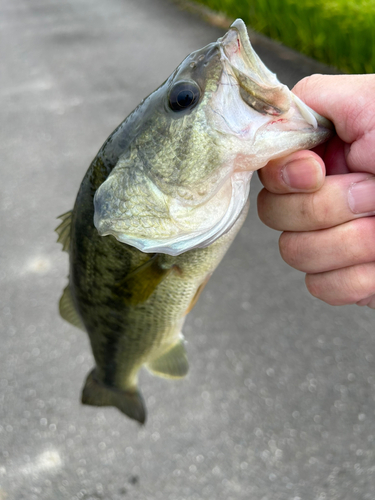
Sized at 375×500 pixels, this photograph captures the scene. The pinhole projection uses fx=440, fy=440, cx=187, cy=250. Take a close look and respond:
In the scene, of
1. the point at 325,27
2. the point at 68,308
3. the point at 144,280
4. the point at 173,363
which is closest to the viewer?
the point at 144,280

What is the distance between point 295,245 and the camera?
3.73ft

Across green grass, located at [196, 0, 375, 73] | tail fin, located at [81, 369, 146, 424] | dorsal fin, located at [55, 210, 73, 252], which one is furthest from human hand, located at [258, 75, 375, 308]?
green grass, located at [196, 0, 375, 73]

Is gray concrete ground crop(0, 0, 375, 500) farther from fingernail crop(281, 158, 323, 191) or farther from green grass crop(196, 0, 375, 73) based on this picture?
green grass crop(196, 0, 375, 73)

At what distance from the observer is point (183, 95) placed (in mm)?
829

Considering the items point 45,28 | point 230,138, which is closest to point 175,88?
point 230,138

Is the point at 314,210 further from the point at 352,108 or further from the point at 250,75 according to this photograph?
the point at 250,75

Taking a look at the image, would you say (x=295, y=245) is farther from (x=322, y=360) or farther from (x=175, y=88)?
(x=322, y=360)

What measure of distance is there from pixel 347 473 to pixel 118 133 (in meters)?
1.71

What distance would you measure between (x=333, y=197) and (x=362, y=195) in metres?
0.06

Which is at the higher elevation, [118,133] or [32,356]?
[118,133]

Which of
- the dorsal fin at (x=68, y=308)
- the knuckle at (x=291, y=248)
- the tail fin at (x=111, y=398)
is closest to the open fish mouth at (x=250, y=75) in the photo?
the knuckle at (x=291, y=248)

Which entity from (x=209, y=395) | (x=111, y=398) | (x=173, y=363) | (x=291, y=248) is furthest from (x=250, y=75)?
(x=209, y=395)

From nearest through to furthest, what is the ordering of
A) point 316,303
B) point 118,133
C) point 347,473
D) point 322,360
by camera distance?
point 118,133 < point 347,473 < point 322,360 < point 316,303

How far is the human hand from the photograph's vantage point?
0.97m
